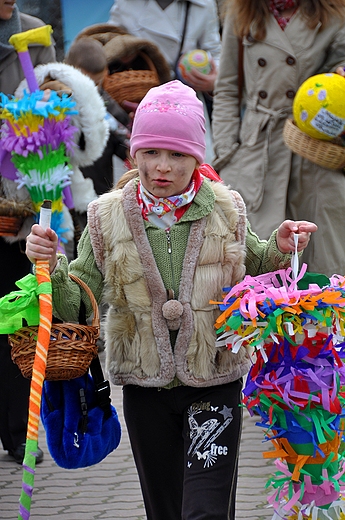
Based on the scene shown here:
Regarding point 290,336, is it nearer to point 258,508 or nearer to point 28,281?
point 28,281

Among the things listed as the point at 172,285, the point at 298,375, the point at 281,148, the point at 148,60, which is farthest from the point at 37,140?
the point at 148,60

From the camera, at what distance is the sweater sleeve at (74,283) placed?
123 inches

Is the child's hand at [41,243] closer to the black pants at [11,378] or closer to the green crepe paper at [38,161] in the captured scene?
the green crepe paper at [38,161]

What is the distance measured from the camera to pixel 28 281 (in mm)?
3061

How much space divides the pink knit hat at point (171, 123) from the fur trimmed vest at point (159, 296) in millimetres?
221

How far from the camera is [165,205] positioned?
3.17 meters

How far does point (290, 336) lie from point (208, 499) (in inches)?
22.9

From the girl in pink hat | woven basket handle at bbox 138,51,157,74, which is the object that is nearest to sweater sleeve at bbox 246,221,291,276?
the girl in pink hat

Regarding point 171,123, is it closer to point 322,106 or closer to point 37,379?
point 37,379

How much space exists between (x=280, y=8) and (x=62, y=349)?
2.87 metres

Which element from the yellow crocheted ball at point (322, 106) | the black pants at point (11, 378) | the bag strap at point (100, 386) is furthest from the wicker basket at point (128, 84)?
the bag strap at point (100, 386)

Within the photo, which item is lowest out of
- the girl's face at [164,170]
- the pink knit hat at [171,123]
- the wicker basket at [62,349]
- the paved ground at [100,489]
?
the paved ground at [100,489]

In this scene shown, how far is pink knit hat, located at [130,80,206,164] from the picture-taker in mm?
3131

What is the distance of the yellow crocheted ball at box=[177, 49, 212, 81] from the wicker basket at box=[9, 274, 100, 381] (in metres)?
4.46
